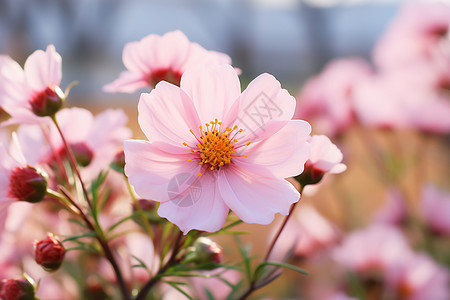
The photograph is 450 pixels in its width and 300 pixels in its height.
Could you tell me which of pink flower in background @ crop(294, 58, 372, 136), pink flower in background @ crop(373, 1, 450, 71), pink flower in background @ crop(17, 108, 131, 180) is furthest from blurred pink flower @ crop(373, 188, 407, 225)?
pink flower in background @ crop(17, 108, 131, 180)

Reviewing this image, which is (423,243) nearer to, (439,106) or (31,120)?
(439,106)

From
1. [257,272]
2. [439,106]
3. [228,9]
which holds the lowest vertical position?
[257,272]

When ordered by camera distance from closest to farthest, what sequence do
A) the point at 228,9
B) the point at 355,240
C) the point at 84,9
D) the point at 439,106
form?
the point at 355,240, the point at 439,106, the point at 84,9, the point at 228,9

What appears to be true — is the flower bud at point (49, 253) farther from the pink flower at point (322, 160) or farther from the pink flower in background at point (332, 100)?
the pink flower in background at point (332, 100)

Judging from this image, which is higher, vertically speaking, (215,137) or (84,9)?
(84,9)

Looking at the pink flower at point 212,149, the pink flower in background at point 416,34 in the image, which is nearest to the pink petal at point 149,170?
the pink flower at point 212,149

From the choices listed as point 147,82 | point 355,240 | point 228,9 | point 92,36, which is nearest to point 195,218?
point 147,82
